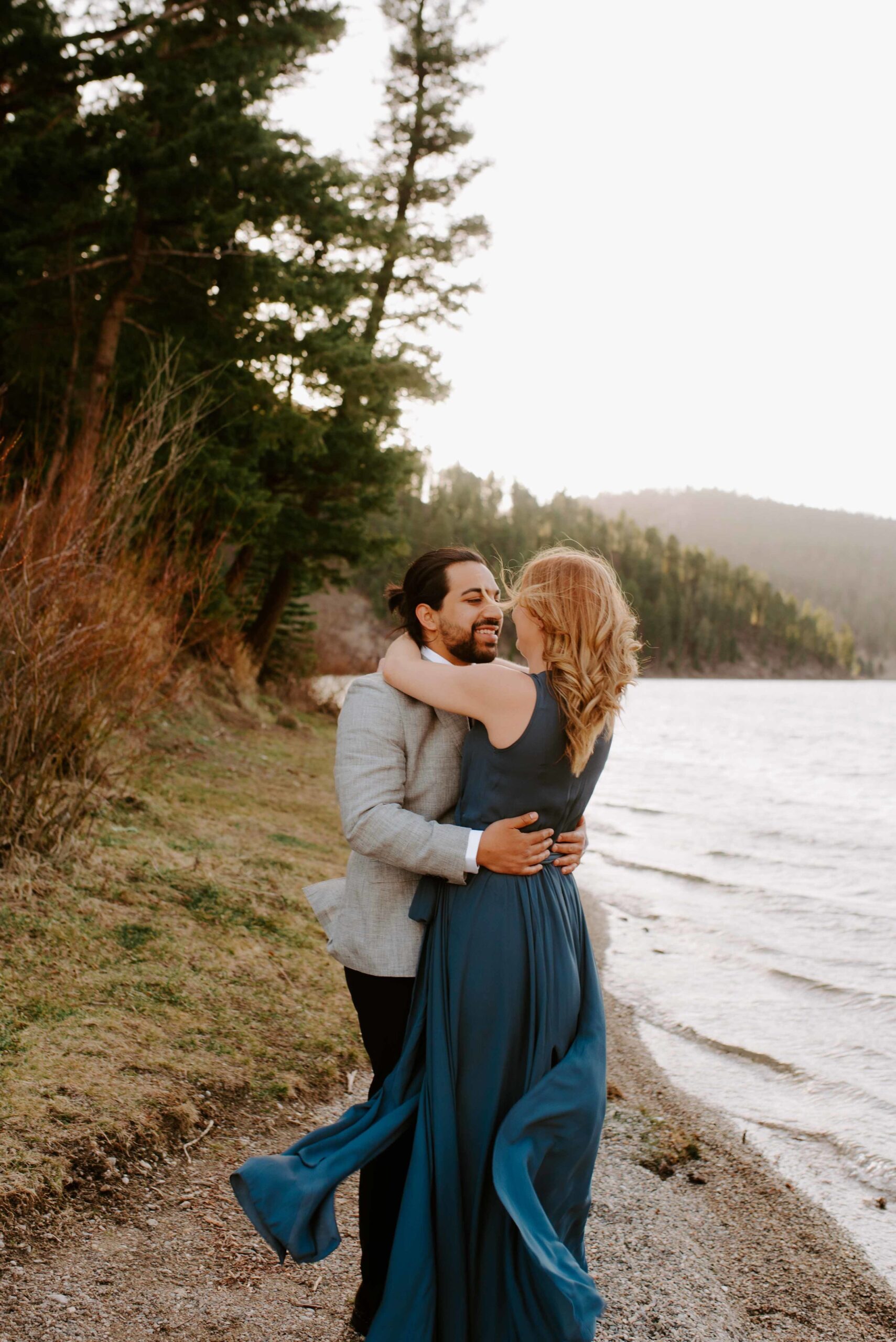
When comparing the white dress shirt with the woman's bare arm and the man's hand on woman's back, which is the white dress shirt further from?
the woman's bare arm

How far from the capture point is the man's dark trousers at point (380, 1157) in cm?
260

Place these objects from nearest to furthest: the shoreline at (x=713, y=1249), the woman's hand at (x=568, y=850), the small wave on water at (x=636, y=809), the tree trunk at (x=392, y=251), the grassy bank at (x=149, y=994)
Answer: the woman's hand at (x=568, y=850), the shoreline at (x=713, y=1249), the grassy bank at (x=149, y=994), the tree trunk at (x=392, y=251), the small wave on water at (x=636, y=809)

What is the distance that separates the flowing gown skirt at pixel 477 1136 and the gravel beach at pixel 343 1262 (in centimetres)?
20

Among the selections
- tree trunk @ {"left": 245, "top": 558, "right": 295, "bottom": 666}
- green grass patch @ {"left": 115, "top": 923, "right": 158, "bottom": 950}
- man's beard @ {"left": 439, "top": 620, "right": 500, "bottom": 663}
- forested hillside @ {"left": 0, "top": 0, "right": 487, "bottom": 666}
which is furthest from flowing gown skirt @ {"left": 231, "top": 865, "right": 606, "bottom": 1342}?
tree trunk @ {"left": 245, "top": 558, "right": 295, "bottom": 666}

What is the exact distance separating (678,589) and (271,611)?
11756cm

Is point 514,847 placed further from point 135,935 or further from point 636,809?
point 636,809

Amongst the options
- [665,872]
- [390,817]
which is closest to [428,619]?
[390,817]

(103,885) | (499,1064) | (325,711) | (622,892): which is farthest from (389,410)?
(499,1064)

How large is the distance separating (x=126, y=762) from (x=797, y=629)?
14766cm

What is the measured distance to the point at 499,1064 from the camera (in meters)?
2.39

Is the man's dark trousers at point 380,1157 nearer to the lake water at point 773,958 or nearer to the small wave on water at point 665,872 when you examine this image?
the lake water at point 773,958

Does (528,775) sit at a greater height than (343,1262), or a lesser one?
greater

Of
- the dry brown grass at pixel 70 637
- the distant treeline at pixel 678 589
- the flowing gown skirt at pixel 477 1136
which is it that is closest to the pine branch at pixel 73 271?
the dry brown grass at pixel 70 637

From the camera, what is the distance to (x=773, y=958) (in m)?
8.41
